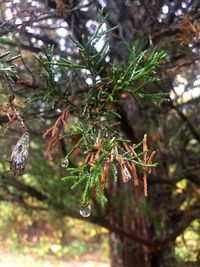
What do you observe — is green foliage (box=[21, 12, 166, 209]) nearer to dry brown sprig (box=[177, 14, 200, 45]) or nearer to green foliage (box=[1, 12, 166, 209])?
green foliage (box=[1, 12, 166, 209])

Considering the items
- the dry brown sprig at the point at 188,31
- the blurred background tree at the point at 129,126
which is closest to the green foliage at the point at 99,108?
the dry brown sprig at the point at 188,31

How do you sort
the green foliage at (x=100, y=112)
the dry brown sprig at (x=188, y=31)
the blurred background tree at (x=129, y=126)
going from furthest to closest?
the blurred background tree at (x=129, y=126) → the dry brown sprig at (x=188, y=31) → the green foliage at (x=100, y=112)

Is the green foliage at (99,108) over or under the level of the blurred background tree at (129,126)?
under

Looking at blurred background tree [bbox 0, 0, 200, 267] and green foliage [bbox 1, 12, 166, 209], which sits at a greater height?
blurred background tree [bbox 0, 0, 200, 267]

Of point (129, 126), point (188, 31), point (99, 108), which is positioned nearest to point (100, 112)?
point (99, 108)

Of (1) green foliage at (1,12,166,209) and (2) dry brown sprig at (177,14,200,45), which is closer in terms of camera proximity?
(1) green foliage at (1,12,166,209)

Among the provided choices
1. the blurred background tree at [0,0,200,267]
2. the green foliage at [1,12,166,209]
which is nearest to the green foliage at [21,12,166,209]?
the green foliage at [1,12,166,209]

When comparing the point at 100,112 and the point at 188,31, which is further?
the point at 188,31

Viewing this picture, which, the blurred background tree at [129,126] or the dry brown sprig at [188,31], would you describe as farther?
the blurred background tree at [129,126]

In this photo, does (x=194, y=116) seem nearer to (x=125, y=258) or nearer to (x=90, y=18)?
(x=90, y=18)

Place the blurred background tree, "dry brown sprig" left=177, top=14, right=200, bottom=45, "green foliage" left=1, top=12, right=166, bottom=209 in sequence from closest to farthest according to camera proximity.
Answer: "green foliage" left=1, top=12, right=166, bottom=209, "dry brown sprig" left=177, top=14, right=200, bottom=45, the blurred background tree

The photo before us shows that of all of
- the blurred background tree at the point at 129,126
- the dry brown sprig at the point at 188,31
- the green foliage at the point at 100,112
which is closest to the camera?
the green foliage at the point at 100,112

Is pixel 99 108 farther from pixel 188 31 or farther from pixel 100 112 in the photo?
pixel 188 31

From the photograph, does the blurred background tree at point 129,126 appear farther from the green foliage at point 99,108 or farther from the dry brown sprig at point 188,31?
the green foliage at point 99,108
